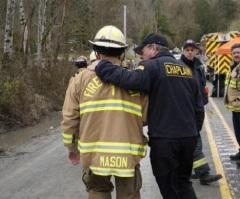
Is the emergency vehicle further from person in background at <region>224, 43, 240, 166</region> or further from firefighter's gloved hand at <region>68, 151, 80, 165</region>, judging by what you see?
firefighter's gloved hand at <region>68, 151, 80, 165</region>

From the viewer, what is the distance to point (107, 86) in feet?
12.5

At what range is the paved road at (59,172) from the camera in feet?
20.3

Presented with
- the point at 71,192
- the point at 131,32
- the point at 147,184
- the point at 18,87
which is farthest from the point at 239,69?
the point at 131,32

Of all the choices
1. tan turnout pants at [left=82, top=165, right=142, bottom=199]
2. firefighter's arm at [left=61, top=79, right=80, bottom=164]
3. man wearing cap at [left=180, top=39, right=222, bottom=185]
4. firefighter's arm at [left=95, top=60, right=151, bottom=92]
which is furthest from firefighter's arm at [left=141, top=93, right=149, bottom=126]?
man wearing cap at [left=180, top=39, right=222, bottom=185]

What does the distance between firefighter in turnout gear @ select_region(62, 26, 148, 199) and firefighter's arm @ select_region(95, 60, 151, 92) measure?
66mm

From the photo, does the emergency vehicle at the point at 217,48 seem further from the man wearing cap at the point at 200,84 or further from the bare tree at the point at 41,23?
the man wearing cap at the point at 200,84

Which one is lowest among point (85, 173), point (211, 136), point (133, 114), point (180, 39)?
point (180, 39)

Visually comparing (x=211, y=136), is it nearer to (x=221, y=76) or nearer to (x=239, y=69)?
(x=239, y=69)

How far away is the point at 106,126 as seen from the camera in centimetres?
376

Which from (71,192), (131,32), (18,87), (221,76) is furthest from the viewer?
(131,32)

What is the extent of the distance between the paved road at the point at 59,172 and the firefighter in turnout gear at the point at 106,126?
214 cm

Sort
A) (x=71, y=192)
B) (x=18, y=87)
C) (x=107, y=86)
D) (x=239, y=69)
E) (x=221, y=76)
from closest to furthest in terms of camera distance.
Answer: (x=107, y=86), (x=71, y=192), (x=239, y=69), (x=18, y=87), (x=221, y=76)

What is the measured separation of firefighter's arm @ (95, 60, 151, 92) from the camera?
374cm

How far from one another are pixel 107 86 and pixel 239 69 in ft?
12.4
